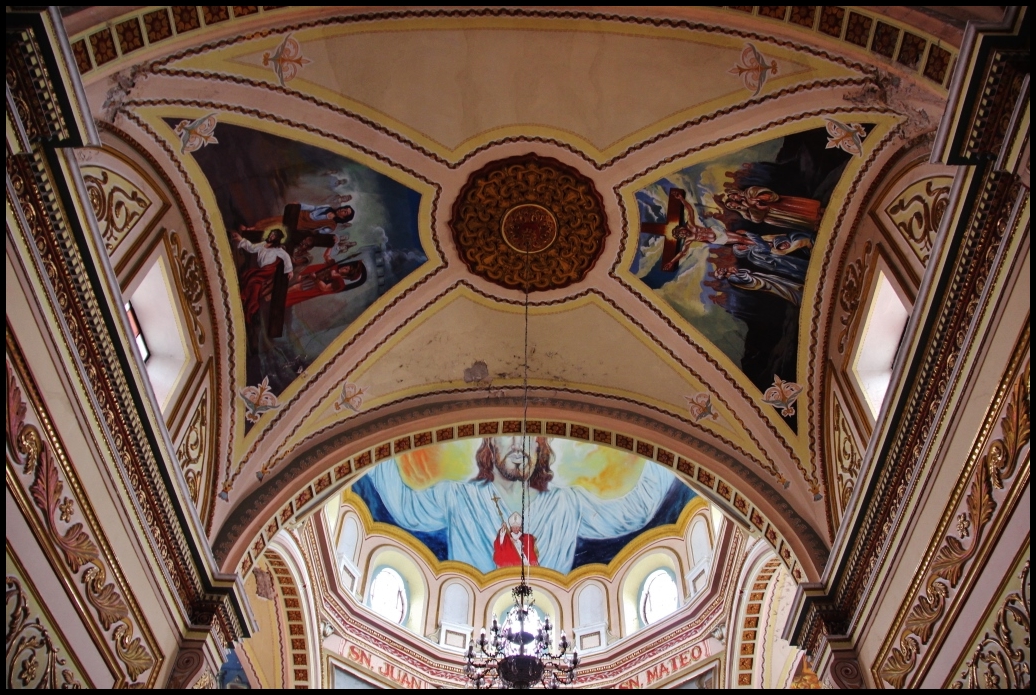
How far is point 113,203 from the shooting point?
889cm

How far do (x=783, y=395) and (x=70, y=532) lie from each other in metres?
8.60

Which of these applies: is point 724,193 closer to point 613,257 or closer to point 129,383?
point 613,257

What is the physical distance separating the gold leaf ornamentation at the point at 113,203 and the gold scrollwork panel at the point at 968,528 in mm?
8295

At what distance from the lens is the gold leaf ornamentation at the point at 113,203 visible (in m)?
8.59

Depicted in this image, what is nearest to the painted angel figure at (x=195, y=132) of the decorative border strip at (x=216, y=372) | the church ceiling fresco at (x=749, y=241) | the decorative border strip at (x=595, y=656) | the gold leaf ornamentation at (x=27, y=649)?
the decorative border strip at (x=216, y=372)

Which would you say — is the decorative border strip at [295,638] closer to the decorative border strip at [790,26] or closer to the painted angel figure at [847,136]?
the decorative border strip at [790,26]

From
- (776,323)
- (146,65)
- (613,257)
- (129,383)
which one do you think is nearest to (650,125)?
(613,257)

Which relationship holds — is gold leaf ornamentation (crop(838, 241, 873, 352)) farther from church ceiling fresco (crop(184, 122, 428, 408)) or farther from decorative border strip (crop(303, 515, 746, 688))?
decorative border strip (crop(303, 515, 746, 688))

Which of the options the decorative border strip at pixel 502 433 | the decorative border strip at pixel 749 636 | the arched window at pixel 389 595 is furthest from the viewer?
the arched window at pixel 389 595

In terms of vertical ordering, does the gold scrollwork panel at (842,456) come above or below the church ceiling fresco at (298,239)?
below

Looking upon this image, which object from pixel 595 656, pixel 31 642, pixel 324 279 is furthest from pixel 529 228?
pixel 595 656

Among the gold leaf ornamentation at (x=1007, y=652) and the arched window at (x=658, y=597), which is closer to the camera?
the gold leaf ornamentation at (x=1007, y=652)

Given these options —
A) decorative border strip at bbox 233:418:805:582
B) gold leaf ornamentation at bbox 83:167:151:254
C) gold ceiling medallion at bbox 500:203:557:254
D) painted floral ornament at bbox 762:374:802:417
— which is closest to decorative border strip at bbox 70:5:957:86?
gold leaf ornamentation at bbox 83:167:151:254

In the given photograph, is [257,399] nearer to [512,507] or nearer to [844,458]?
[844,458]
